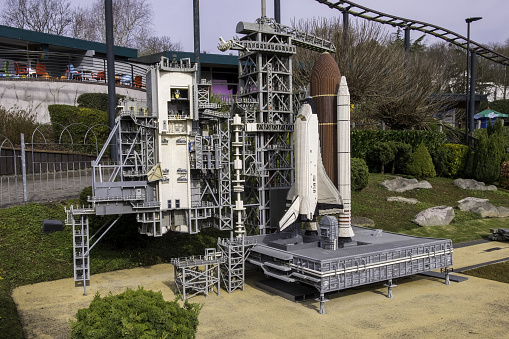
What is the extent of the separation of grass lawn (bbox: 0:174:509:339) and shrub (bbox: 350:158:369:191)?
3.16m

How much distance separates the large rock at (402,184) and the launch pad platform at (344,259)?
18809 millimetres

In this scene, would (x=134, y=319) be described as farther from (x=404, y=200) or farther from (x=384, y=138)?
(x=384, y=138)

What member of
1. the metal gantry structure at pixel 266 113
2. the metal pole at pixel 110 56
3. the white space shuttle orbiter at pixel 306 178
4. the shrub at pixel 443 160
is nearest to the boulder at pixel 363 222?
the metal gantry structure at pixel 266 113

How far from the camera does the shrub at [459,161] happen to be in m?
52.0

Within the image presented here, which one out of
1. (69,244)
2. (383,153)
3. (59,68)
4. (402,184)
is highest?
(59,68)

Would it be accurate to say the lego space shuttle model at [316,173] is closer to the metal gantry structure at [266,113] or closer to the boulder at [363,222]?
the metal gantry structure at [266,113]

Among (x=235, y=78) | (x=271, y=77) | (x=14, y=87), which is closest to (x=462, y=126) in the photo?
(x=235, y=78)

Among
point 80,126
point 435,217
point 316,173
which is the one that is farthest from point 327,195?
point 80,126

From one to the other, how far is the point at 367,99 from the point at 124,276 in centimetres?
3657

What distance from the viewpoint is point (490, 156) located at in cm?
4962

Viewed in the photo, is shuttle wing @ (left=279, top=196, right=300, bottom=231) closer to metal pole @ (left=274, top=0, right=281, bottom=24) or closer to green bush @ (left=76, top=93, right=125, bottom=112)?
metal pole @ (left=274, top=0, right=281, bottom=24)

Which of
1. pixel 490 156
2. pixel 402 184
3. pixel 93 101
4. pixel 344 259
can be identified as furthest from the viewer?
pixel 490 156

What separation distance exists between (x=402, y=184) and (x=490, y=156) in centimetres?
1169

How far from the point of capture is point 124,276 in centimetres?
Result: 2602
